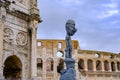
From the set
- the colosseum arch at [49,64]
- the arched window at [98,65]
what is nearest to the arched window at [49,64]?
the colosseum arch at [49,64]

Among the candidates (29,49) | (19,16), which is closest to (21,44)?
(29,49)

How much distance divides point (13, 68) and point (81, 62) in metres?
28.4

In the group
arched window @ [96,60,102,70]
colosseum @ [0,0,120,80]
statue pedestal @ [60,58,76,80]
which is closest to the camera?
statue pedestal @ [60,58,76,80]

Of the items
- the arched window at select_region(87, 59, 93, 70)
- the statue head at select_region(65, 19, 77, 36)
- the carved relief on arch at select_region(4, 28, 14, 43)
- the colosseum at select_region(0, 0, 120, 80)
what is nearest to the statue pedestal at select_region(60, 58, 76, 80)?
the statue head at select_region(65, 19, 77, 36)

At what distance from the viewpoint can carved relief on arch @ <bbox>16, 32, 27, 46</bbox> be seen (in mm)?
19656

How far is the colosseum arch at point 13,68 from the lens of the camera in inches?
774

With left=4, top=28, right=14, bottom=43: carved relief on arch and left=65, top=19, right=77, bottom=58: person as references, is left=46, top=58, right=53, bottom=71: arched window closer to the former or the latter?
left=4, top=28, right=14, bottom=43: carved relief on arch

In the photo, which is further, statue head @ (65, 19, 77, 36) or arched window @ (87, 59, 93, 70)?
arched window @ (87, 59, 93, 70)

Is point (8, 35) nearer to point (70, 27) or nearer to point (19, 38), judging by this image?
point (19, 38)

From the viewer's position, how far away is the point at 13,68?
2002 cm

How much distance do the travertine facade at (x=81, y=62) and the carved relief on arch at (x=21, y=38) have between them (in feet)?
69.7

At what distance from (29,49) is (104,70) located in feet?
99.6

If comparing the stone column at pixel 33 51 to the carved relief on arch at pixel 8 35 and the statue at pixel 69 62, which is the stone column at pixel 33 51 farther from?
the statue at pixel 69 62

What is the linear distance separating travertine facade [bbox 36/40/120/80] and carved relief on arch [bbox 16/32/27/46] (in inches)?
837
